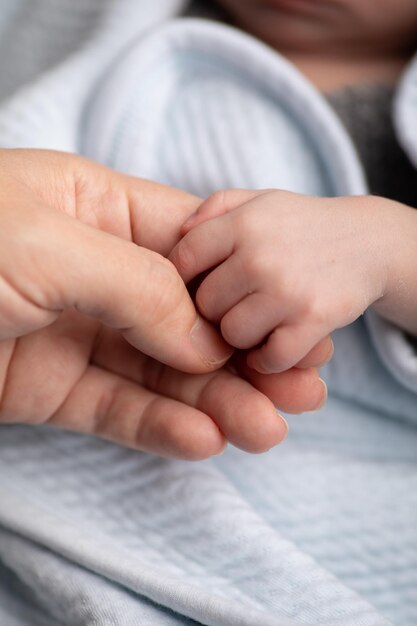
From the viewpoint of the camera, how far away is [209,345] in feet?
1.93

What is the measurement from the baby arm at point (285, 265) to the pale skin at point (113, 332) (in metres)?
0.03

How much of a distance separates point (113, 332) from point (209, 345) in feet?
0.39

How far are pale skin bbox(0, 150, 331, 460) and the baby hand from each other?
29mm

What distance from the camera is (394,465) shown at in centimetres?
81

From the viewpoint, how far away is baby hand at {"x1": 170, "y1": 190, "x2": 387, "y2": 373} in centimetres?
57

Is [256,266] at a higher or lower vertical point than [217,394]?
higher

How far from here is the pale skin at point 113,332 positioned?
510mm

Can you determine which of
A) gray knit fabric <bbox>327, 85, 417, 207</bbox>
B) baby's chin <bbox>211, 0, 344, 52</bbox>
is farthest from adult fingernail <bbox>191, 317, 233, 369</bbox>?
baby's chin <bbox>211, 0, 344, 52</bbox>

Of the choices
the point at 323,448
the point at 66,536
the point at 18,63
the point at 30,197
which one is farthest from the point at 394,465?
the point at 18,63

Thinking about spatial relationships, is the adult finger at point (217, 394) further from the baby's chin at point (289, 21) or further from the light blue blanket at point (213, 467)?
the baby's chin at point (289, 21)

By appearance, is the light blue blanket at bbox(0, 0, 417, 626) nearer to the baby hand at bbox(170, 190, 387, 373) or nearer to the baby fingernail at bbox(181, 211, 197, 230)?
the baby hand at bbox(170, 190, 387, 373)

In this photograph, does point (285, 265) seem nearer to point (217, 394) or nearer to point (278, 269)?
point (278, 269)

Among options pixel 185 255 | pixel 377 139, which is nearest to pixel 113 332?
pixel 185 255

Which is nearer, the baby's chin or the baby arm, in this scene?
the baby arm
